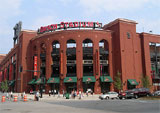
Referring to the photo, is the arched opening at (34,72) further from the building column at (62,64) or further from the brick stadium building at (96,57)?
the building column at (62,64)

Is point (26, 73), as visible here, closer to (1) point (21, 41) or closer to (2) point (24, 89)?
(2) point (24, 89)

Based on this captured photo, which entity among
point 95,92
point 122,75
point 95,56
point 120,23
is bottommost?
point 95,92

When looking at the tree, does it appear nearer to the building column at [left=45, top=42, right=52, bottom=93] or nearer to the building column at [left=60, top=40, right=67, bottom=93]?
the building column at [left=60, top=40, right=67, bottom=93]

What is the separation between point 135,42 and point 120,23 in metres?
7.46

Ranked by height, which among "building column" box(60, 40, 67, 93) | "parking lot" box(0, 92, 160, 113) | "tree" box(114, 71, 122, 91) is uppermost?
"building column" box(60, 40, 67, 93)

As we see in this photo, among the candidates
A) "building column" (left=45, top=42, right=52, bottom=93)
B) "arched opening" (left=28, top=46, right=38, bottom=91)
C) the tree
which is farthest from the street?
"arched opening" (left=28, top=46, right=38, bottom=91)

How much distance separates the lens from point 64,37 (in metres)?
53.7

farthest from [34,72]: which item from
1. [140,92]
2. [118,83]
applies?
[140,92]

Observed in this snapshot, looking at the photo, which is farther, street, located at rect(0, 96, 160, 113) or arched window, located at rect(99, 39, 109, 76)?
arched window, located at rect(99, 39, 109, 76)

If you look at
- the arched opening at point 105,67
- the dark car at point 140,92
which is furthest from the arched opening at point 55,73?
the dark car at point 140,92

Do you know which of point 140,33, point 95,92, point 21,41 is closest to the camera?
point 95,92

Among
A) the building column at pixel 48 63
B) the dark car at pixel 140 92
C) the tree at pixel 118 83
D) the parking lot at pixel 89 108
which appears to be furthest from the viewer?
the building column at pixel 48 63

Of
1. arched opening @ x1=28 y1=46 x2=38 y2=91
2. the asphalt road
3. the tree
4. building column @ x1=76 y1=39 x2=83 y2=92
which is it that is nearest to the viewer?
the asphalt road

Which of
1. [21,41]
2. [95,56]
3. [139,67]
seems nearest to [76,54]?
[95,56]
